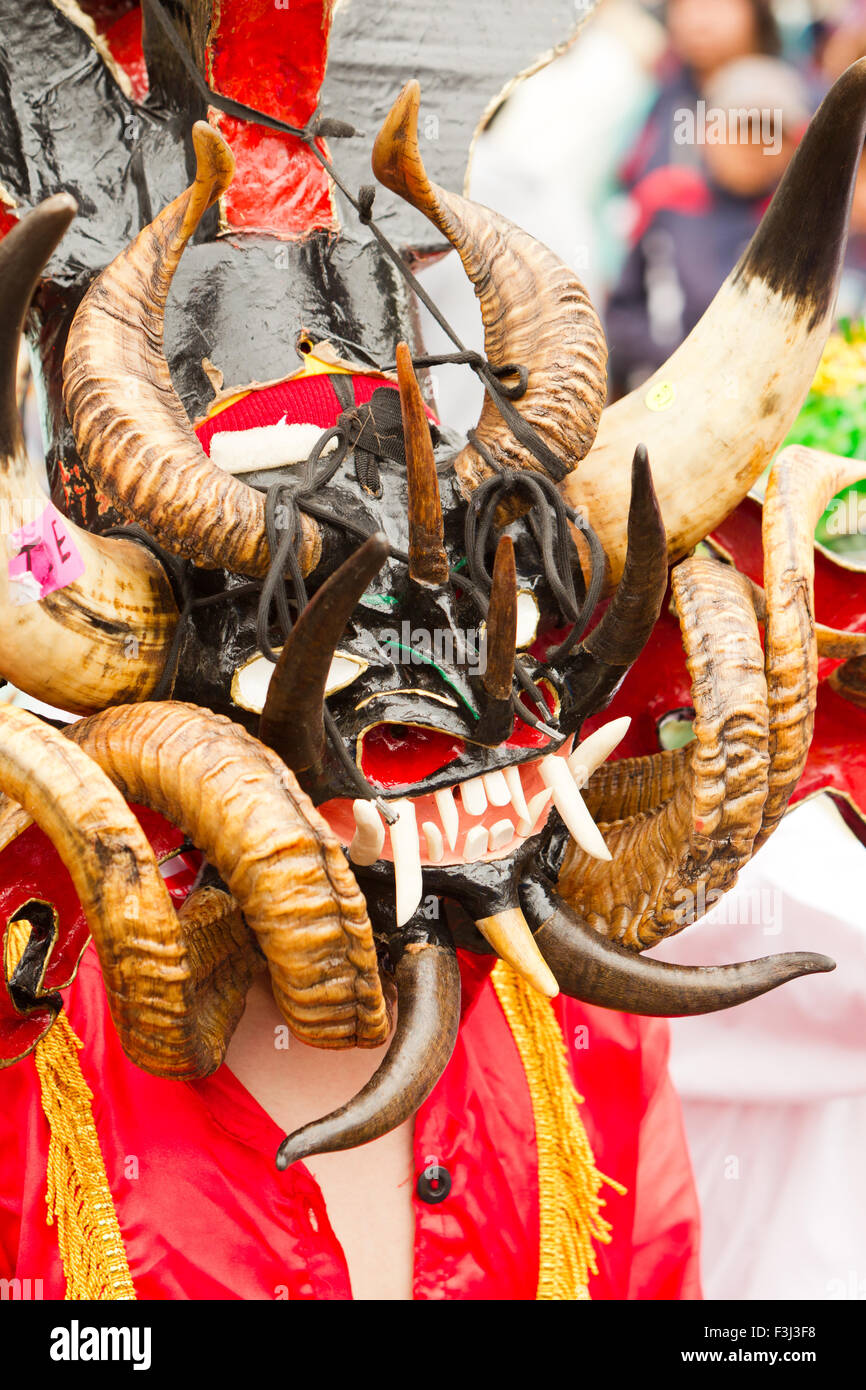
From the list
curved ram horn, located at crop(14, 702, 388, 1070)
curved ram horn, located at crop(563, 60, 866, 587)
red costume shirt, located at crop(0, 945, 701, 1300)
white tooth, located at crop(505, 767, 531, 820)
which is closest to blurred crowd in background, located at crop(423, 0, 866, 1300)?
red costume shirt, located at crop(0, 945, 701, 1300)

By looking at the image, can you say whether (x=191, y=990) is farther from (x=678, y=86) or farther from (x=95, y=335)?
(x=678, y=86)

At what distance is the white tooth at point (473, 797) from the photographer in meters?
1.25

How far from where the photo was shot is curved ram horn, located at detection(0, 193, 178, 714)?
3.26ft

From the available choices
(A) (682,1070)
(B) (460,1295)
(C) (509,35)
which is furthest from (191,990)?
(A) (682,1070)

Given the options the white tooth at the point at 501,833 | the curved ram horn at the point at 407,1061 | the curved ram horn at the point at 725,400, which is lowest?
the curved ram horn at the point at 407,1061

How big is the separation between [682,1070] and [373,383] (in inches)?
69.6

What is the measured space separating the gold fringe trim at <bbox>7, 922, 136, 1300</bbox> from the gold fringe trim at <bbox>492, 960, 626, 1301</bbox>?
53cm

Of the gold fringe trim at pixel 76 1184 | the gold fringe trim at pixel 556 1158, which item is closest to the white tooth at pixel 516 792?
the gold fringe trim at pixel 556 1158

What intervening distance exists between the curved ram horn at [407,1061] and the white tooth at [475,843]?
0.10 meters

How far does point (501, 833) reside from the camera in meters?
1.27

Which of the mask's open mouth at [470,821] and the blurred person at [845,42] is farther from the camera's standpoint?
the blurred person at [845,42]

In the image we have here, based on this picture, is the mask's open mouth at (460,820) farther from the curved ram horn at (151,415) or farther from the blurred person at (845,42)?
the blurred person at (845,42)

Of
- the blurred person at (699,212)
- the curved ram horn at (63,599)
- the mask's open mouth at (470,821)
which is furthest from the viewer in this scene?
the blurred person at (699,212)
